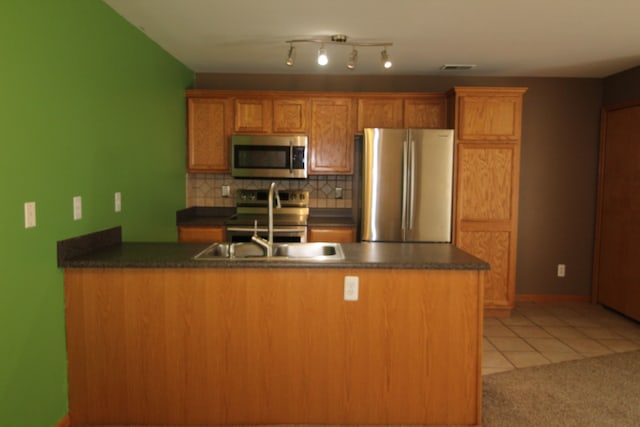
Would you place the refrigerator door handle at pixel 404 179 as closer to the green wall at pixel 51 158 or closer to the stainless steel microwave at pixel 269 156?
the stainless steel microwave at pixel 269 156

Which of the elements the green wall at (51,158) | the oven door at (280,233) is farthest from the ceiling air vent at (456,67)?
the green wall at (51,158)

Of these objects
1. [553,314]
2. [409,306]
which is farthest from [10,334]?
[553,314]

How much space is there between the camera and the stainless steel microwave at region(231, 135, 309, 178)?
4.57 m

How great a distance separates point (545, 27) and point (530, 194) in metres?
2.14

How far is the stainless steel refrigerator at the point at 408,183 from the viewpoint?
4.29 metres

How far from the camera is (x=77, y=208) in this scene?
252 centimetres

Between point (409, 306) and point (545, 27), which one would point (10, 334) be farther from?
point (545, 27)

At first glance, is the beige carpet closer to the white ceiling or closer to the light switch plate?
the white ceiling

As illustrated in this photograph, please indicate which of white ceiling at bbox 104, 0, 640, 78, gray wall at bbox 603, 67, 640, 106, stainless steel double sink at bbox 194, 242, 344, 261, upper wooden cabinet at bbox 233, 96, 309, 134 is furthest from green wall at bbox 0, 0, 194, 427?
gray wall at bbox 603, 67, 640, 106

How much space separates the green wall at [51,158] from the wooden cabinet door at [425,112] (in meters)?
2.56

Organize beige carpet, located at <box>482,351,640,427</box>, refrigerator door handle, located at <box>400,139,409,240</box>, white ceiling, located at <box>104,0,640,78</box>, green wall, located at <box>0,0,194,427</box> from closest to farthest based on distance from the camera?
1. green wall, located at <box>0,0,194,427</box>
2. beige carpet, located at <box>482,351,640,427</box>
3. white ceiling, located at <box>104,0,640,78</box>
4. refrigerator door handle, located at <box>400,139,409,240</box>

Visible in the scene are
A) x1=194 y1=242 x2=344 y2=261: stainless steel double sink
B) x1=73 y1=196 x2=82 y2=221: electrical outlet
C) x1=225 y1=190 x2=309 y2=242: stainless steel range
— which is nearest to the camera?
x1=73 y1=196 x2=82 y2=221: electrical outlet

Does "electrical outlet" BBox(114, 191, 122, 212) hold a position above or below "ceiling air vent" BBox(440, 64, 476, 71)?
below

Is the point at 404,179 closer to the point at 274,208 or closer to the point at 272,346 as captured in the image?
the point at 274,208
